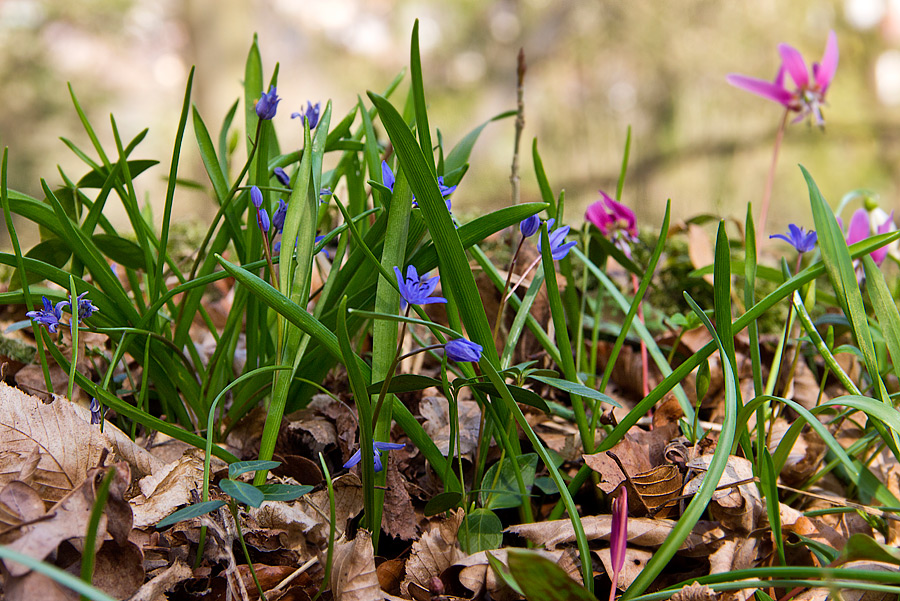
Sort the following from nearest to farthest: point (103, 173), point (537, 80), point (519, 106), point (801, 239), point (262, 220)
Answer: point (262, 220) < point (801, 239) < point (103, 173) < point (519, 106) < point (537, 80)

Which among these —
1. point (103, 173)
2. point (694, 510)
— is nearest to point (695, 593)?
point (694, 510)

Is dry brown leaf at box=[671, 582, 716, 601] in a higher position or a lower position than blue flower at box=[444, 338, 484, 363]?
lower

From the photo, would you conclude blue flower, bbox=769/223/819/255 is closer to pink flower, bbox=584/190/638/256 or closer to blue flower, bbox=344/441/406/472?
pink flower, bbox=584/190/638/256

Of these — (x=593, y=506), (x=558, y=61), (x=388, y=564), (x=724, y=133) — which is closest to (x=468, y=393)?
(x=593, y=506)

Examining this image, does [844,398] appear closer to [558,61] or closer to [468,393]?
[468,393]

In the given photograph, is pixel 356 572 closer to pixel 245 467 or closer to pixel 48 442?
pixel 245 467

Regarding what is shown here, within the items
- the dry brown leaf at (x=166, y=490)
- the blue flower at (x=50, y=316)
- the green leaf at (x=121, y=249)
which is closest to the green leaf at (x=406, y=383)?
the dry brown leaf at (x=166, y=490)

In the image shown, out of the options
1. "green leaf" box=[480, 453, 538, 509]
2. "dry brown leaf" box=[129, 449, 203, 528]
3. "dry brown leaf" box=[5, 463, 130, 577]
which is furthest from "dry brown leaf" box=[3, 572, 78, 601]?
"green leaf" box=[480, 453, 538, 509]

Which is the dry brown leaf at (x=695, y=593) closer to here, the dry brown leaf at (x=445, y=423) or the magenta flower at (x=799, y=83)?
the dry brown leaf at (x=445, y=423)
